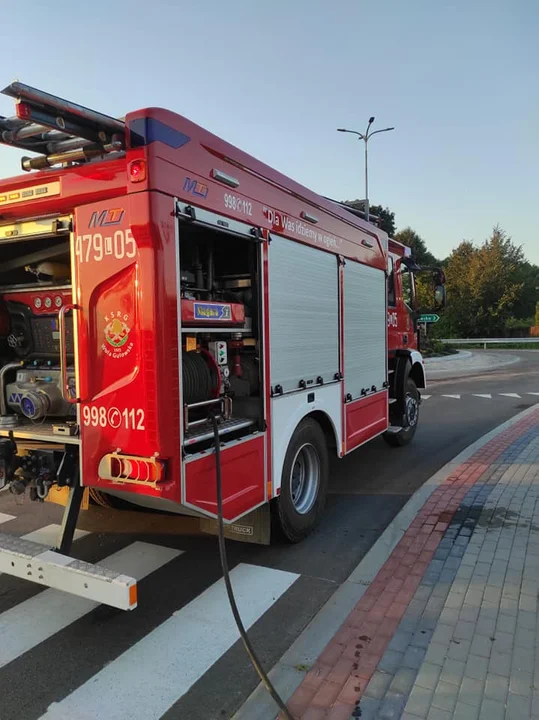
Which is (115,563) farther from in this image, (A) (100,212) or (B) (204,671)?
(A) (100,212)

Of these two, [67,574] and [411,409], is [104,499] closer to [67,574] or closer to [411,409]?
[67,574]

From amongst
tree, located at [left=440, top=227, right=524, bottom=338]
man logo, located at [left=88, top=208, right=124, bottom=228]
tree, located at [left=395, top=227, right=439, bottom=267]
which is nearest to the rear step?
man logo, located at [left=88, top=208, right=124, bottom=228]

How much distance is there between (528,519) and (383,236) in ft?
12.0

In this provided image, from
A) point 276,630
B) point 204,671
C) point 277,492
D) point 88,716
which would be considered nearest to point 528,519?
point 277,492

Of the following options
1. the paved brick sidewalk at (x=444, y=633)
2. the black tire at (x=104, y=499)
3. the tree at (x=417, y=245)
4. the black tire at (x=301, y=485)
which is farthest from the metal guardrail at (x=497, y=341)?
Result: the black tire at (x=104, y=499)

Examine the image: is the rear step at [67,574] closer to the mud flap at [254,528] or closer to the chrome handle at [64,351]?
the chrome handle at [64,351]

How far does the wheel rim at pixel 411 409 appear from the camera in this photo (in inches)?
330

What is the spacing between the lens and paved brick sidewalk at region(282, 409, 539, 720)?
2602 mm

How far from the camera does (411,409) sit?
8.62 m

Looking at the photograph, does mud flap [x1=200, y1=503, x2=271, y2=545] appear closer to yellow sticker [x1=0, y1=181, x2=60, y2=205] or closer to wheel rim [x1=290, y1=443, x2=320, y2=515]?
wheel rim [x1=290, y1=443, x2=320, y2=515]

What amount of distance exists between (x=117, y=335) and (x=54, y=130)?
1164 millimetres

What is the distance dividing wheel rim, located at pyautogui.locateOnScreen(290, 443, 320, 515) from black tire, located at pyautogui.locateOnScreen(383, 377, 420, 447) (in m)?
3.48

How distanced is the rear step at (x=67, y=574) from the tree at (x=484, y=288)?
45.7m

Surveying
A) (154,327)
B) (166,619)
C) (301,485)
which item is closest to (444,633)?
(166,619)
